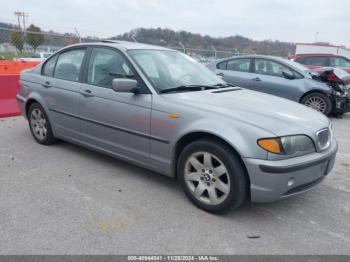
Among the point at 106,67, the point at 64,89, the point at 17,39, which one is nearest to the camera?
the point at 106,67

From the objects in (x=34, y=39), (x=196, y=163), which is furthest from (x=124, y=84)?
(x=34, y=39)

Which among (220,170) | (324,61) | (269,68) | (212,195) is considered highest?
(324,61)

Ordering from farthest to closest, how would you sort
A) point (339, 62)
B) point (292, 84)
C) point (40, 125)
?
1. point (339, 62)
2. point (292, 84)
3. point (40, 125)

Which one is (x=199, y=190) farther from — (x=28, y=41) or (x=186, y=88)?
(x=28, y=41)

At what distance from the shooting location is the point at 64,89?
4.62 meters

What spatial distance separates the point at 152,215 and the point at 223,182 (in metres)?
0.76

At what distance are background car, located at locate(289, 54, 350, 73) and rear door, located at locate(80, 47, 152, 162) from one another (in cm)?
967

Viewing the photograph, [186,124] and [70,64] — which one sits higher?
[70,64]

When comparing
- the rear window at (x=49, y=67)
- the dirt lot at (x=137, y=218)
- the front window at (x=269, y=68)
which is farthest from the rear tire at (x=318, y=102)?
the rear window at (x=49, y=67)

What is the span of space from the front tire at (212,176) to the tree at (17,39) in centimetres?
935

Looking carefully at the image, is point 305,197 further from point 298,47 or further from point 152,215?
point 298,47

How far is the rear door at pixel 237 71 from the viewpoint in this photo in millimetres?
8758

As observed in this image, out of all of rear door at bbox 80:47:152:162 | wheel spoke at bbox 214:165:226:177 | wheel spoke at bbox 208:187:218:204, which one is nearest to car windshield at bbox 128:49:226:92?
rear door at bbox 80:47:152:162

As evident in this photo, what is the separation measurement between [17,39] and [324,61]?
10.7 metres
